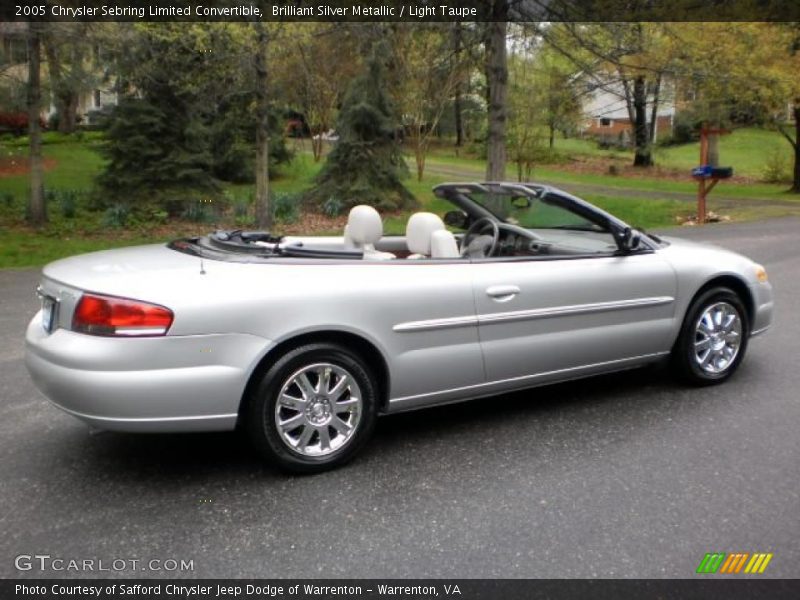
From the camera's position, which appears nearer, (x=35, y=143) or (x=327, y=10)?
(x=327, y=10)

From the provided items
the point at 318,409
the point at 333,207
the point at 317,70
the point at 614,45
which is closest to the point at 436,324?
the point at 318,409

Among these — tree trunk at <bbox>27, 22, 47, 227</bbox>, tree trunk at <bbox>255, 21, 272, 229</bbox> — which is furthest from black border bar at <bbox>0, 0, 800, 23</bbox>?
tree trunk at <bbox>27, 22, 47, 227</bbox>

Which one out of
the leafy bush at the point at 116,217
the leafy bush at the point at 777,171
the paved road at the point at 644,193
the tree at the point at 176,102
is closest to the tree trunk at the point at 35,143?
the leafy bush at the point at 116,217

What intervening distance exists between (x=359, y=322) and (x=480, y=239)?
1.48m

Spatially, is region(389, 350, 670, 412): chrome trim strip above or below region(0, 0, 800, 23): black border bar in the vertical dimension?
below

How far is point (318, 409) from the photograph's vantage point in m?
3.75

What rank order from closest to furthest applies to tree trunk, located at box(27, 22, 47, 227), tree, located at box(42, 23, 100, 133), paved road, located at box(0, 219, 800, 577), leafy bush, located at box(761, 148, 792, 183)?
paved road, located at box(0, 219, 800, 577)
tree, located at box(42, 23, 100, 133)
tree trunk, located at box(27, 22, 47, 227)
leafy bush, located at box(761, 148, 792, 183)

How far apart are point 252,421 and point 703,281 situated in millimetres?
3209

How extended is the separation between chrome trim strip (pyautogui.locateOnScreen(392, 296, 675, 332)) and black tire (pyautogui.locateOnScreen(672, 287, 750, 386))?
0.85 feet

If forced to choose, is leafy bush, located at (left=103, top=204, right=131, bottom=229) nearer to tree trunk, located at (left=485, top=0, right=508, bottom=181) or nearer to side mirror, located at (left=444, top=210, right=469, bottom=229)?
tree trunk, located at (left=485, top=0, right=508, bottom=181)

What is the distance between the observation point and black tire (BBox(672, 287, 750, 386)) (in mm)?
5027

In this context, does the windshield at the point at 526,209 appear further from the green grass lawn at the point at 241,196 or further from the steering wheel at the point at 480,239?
the green grass lawn at the point at 241,196

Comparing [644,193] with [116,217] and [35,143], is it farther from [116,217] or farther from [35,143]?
[35,143]
